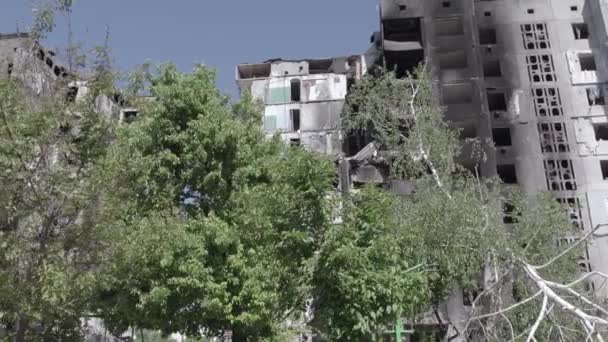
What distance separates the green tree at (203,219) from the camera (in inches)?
495

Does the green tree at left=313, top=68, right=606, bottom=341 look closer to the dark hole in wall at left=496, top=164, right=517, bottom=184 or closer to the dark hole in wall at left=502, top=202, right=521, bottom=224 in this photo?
the dark hole in wall at left=502, top=202, right=521, bottom=224

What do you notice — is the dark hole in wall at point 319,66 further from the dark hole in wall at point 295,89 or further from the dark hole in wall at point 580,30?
the dark hole in wall at point 580,30

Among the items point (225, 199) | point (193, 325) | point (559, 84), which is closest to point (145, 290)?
point (193, 325)

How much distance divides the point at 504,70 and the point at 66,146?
103 feet

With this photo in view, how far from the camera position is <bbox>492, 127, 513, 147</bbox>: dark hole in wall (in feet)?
116

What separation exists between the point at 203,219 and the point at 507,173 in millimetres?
25807

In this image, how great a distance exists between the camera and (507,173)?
1367 inches

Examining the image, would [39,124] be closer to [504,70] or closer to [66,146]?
[66,146]

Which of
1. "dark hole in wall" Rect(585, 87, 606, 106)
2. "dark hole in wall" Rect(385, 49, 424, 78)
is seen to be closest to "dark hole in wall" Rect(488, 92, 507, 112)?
"dark hole in wall" Rect(585, 87, 606, 106)

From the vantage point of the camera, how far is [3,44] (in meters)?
32.4

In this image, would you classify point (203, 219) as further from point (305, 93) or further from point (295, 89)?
point (295, 89)

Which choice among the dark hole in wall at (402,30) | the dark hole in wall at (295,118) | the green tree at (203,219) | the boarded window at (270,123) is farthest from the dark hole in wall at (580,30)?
the green tree at (203,219)

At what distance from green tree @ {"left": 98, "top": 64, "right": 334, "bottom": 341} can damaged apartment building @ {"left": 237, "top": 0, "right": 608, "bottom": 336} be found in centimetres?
1890

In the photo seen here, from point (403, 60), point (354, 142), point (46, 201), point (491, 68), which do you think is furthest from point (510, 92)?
point (46, 201)
